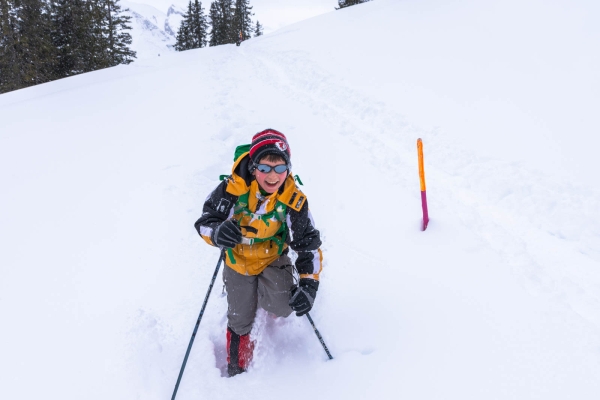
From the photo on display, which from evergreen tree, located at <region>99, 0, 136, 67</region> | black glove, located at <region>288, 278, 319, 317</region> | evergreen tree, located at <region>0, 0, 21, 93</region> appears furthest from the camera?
evergreen tree, located at <region>99, 0, 136, 67</region>

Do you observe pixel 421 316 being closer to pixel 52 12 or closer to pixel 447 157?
pixel 447 157

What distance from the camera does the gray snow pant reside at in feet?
9.59

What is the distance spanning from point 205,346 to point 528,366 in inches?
98.6

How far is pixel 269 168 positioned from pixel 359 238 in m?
1.99

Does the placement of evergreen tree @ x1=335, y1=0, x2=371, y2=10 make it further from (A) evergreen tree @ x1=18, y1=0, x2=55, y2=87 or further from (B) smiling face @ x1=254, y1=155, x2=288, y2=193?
(B) smiling face @ x1=254, y1=155, x2=288, y2=193

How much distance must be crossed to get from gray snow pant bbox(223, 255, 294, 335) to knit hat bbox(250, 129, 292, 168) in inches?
40.0

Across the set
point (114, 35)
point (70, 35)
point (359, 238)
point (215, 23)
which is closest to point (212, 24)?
point (215, 23)

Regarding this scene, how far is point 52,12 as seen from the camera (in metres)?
23.1

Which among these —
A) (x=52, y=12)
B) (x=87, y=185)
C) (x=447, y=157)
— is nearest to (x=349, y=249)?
(x=447, y=157)

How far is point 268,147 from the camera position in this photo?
262 cm

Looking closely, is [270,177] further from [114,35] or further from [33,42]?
[114,35]

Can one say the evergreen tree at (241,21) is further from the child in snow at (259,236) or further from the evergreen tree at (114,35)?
the child in snow at (259,236)

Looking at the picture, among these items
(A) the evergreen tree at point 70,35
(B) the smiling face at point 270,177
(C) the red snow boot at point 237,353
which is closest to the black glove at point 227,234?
(B) the smiling face at point 270,177

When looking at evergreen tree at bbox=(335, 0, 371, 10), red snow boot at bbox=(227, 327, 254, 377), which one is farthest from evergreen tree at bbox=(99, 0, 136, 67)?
red snow boot at bbox=(227, 327, 254, 377)
